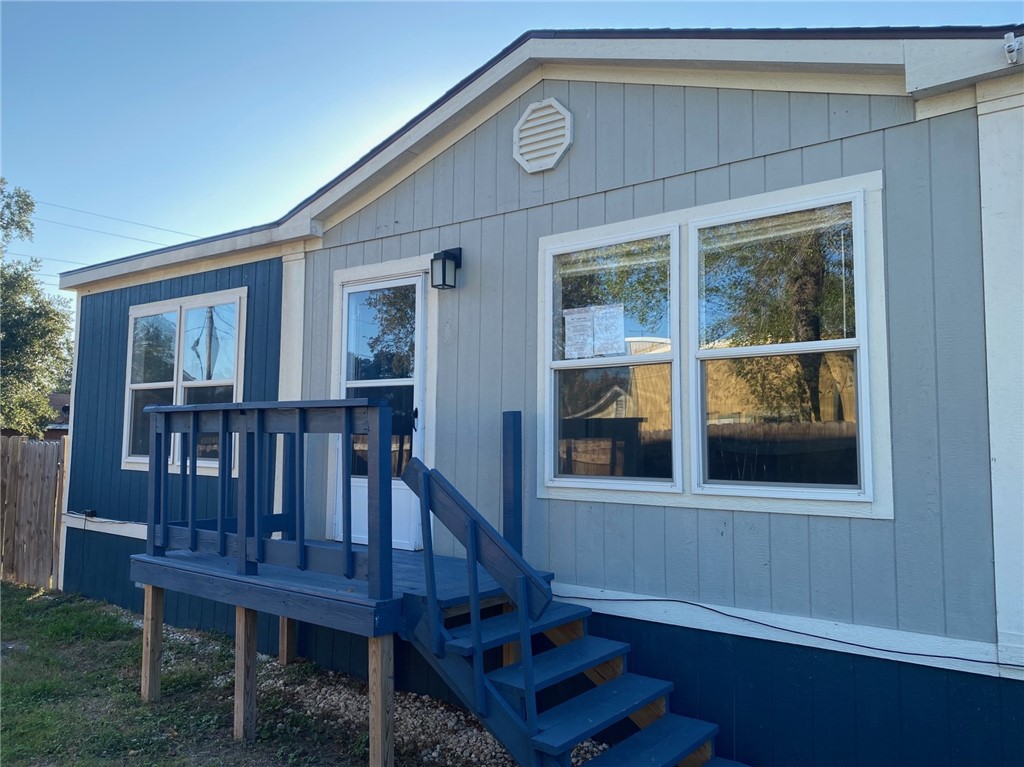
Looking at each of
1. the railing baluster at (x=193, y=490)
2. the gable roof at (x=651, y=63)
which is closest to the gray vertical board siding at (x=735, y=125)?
the gable roof at (x=651, y=63)

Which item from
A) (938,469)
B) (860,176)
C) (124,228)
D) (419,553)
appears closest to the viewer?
(938,469)

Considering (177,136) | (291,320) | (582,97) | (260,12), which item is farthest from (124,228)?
(582,97)

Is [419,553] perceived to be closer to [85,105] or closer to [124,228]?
[85,105]

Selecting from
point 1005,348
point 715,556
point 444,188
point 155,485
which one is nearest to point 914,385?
point 1005,348

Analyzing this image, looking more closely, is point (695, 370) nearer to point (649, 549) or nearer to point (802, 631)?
point (649, 549)

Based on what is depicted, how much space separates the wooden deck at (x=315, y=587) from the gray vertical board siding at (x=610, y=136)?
7.51ft

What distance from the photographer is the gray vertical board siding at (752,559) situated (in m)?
3.29

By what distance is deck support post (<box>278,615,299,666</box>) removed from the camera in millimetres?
5109

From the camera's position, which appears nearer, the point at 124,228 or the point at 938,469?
the point at 938,469

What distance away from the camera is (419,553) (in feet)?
15.0

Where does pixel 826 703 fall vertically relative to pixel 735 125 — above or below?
below

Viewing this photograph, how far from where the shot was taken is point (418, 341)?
4684 mm

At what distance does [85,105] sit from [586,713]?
10.2 metres

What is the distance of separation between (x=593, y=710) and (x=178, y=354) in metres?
4.83
